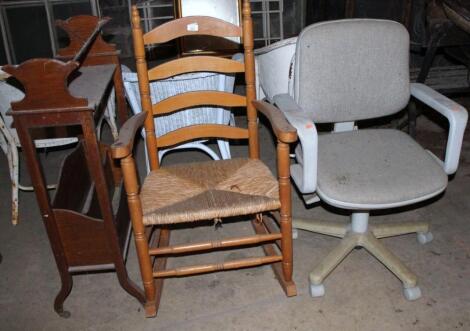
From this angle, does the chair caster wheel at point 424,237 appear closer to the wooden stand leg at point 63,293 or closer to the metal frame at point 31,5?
the wooden stand leg at point 63,293

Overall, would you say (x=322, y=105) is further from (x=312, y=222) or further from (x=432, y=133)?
(x=432, y=133)

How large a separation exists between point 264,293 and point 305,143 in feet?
2.09

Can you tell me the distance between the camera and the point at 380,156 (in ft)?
5.27

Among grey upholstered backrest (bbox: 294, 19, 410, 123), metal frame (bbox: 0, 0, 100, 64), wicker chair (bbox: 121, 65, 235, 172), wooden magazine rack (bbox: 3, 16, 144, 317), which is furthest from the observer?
metal frame (bbox: 0, 0, 100, 64)

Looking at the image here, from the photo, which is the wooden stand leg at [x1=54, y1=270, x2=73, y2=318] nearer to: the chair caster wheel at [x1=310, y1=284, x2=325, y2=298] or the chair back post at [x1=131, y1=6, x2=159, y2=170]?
the chair back post at [x1=131, y1=6, x2=159, y2=170]

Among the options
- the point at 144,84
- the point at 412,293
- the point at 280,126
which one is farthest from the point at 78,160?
the point at 412,293

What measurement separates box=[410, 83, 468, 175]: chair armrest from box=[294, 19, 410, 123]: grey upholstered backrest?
0.44 feet

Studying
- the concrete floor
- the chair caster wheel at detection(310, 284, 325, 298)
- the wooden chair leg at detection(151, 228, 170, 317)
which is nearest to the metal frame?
the concrete floor

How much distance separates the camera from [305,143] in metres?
1.39

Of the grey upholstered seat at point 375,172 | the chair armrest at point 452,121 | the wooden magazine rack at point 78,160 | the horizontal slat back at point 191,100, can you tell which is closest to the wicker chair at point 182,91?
the wooden magazine rack at point 78,160

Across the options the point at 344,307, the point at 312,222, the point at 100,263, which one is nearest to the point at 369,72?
the point at 312,222

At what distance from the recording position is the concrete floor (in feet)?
5.14

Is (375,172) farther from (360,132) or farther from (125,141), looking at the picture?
(125,141)

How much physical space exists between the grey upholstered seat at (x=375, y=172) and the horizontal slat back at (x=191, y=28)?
1.79 ft
